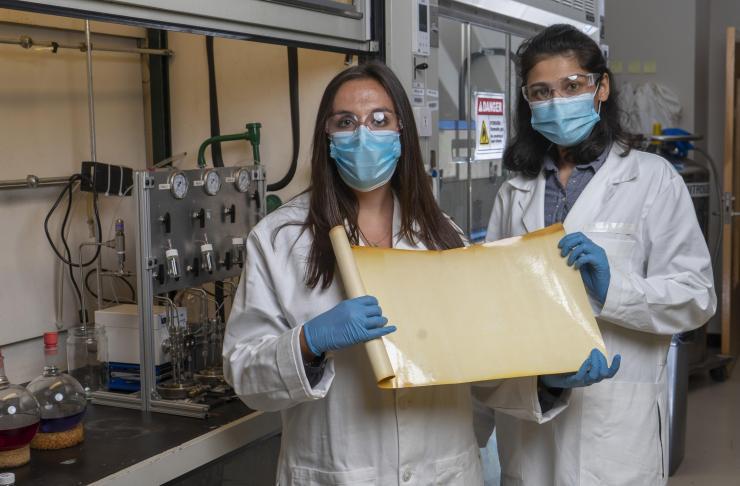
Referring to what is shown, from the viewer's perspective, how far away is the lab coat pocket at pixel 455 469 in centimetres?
144

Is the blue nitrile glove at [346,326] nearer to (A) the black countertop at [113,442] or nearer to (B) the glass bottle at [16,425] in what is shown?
(A) the black countertop at [113,442]

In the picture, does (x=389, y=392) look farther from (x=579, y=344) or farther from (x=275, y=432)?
(x=275, y=432)

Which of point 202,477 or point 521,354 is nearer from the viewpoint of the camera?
point 521,354

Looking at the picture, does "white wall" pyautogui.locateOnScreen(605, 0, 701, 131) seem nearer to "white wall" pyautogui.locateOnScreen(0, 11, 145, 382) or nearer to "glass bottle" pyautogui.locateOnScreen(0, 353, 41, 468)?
"white wall" pyautogui.locateOnScreen(0, 11, 145, 382)

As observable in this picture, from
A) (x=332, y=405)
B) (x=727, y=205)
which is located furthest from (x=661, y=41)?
(x=332, y=405)

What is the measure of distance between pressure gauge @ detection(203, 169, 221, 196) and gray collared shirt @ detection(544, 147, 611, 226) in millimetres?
994

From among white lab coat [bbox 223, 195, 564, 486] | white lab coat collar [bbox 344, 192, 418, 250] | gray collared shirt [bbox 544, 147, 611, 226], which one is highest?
gray collared shirt [bbox 544, 147, 611, 226]

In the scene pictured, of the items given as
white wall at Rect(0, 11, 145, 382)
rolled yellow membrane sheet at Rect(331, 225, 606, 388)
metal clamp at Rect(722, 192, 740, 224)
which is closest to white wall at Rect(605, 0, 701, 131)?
metal clamp at Rect(722, 192, 740, 224)

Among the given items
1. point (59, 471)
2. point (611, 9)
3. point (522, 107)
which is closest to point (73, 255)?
point (59, 471)

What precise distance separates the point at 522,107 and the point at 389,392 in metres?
0.86

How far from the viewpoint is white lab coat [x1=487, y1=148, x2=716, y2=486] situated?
1676mm

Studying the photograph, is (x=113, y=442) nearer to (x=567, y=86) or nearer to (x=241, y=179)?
(x=241, y=179)

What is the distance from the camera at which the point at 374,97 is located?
149 cm

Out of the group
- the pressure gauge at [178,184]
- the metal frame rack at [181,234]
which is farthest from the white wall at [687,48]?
the pressure gauge at [178,184]
